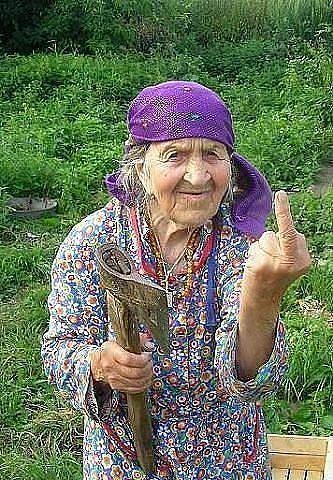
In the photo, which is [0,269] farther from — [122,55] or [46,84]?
[122,55]

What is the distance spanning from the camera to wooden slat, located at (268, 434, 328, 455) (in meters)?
2.25

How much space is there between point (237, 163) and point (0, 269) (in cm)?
319

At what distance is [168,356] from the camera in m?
1.67

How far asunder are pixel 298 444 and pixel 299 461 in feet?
0.17

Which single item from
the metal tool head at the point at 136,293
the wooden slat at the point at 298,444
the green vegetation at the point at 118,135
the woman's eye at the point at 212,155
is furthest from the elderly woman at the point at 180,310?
the green vegetation at the point at 118,135

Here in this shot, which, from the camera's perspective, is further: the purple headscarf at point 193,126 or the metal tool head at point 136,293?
the purple headscarf at point 193,126

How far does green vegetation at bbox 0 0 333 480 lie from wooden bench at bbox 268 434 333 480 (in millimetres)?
882

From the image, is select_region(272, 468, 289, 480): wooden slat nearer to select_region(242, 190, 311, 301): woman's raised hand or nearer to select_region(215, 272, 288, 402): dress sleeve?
select_region(215, 272, 288, 402): dress sleeve

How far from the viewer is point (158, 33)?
11.4 m

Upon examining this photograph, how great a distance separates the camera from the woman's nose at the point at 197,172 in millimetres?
1509

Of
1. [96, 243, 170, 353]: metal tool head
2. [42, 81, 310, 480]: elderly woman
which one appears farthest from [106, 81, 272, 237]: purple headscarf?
[96, 243, 170, 353]: metal tool head

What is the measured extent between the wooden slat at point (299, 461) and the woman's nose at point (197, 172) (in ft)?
3.32

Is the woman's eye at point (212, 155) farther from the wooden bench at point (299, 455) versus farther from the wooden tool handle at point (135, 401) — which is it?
the wooden bench at point (299, 455)

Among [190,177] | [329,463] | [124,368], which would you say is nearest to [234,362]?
[124,368]
